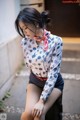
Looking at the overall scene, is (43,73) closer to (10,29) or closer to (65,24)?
(10,29)

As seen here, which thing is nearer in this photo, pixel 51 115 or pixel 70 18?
pixel 51 115

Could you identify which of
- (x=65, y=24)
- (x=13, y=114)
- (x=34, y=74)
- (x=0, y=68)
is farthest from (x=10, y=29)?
(x=65, y=24)

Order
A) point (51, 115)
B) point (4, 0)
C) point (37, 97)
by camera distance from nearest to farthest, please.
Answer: point (37, 97) → point (51, 115) → point (4, 0)

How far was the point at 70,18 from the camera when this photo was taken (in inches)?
244

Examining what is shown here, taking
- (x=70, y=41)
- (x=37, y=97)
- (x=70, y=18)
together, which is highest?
(x=37, y=97)

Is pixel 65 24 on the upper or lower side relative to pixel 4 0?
lower

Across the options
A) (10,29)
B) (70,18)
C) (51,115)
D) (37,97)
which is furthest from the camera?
(70,18)

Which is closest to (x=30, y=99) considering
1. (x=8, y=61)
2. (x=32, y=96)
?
(x=32, y=96)

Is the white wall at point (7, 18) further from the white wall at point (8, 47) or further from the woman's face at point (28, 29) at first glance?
the woman's face at point (28, 29)

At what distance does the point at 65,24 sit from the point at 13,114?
4012 millimetres

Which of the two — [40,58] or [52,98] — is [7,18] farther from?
[52,98]

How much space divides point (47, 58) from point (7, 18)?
6.58 ft

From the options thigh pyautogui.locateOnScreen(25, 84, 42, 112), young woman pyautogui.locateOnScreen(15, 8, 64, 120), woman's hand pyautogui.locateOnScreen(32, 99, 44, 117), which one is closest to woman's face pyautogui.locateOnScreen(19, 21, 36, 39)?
young woman pyautogui.locateOnScreen(15, 8, 64, 120)

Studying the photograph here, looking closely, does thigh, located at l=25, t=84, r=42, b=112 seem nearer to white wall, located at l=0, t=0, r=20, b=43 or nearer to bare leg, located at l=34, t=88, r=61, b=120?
bare leg, located at l=34, t=88, r=61, b=120
